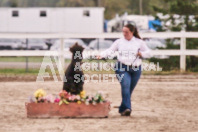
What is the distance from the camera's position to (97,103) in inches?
463

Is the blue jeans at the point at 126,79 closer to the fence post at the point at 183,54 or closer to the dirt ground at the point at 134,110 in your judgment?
the dirt ground at the point at 134,110

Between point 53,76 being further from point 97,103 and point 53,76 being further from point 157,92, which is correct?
point 97,103

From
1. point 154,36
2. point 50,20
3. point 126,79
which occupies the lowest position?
point 126,79

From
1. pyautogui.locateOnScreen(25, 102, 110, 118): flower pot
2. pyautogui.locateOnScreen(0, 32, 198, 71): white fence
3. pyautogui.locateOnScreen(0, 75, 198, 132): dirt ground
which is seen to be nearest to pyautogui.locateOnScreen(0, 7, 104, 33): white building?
pyautogui.locateOnScreen(0, 32, 198, 71): white fence

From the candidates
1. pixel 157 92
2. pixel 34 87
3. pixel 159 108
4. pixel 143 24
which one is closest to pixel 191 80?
A: pixel 157 92

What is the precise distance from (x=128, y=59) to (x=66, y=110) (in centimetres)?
152

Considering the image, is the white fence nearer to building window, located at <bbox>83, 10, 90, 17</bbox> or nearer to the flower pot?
the flower pot

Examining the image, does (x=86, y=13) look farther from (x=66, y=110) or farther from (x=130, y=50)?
(x=66, y=110)

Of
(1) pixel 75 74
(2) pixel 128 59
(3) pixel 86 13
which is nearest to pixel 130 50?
(2) pixel 128 59

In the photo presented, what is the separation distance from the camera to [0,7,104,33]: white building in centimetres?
4503

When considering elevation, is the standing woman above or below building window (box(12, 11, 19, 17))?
below

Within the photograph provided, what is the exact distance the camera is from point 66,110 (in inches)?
466

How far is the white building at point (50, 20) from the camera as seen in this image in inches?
1773

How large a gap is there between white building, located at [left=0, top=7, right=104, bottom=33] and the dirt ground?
25.0m
